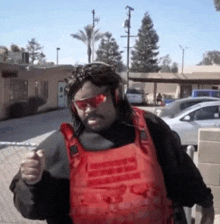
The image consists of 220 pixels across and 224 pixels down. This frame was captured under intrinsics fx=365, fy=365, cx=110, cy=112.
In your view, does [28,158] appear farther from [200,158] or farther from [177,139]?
[200,158]

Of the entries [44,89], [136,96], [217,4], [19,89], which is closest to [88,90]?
[19,89]

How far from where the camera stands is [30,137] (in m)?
12.4

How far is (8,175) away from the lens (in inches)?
170

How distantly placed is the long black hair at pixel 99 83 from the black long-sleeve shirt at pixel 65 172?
78 millimetres

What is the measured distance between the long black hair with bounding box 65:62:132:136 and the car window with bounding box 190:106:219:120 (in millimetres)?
8710

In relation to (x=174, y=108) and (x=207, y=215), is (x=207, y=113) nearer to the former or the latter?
(x=174, y=108)

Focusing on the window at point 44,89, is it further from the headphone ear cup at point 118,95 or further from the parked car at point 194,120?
the headphone ear cup at point 118,95

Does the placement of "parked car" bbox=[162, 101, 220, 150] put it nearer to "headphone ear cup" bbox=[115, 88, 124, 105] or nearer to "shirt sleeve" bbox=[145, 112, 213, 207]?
"shirt sleeve" bbox=[145, 112, 213, 207]

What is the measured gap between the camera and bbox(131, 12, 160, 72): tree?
60.7m

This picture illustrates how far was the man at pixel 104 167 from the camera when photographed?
146 cm

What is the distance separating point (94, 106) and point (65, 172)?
30 cm

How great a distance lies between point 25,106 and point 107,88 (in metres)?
18.5

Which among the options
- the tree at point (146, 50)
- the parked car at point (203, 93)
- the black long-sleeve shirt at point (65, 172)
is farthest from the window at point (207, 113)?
the tree at point (146, 50)

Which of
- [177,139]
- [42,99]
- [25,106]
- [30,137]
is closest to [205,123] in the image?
[30,137]
